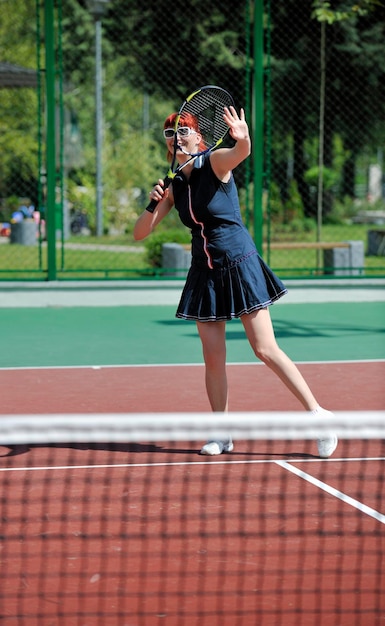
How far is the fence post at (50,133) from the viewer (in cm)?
1339

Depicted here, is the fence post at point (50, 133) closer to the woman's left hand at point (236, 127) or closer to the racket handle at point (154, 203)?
the racket handle at point (154, 203)

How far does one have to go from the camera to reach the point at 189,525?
5.05 m

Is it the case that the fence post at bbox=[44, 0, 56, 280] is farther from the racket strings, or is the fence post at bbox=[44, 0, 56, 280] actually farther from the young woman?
the young woman

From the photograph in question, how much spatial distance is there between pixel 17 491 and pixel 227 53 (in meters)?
18.9

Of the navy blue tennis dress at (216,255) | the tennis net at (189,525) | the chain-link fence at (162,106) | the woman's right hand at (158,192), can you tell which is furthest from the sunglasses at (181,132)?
the chain-link fence at (162,106)

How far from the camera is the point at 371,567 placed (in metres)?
4.46

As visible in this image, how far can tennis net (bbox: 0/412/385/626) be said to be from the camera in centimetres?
407

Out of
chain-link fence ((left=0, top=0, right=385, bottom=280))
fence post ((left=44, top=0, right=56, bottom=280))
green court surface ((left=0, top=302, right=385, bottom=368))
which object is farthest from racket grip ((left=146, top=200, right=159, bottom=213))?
chain-link fence ((left=0, top=0, right=385, bottom=280))

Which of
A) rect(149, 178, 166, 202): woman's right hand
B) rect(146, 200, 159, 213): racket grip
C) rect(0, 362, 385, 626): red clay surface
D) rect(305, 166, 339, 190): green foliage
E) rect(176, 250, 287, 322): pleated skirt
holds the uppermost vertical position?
rect(305, 166, 339, 190): green foliage

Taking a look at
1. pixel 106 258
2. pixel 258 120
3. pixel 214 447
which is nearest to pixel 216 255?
pixel 214 447

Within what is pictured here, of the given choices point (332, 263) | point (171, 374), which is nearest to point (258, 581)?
point (171, 374)

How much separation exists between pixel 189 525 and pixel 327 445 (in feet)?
4.60

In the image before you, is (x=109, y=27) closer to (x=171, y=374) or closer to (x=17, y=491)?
(x=171, y=374)

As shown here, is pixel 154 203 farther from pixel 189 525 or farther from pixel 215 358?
pixel 189 525
